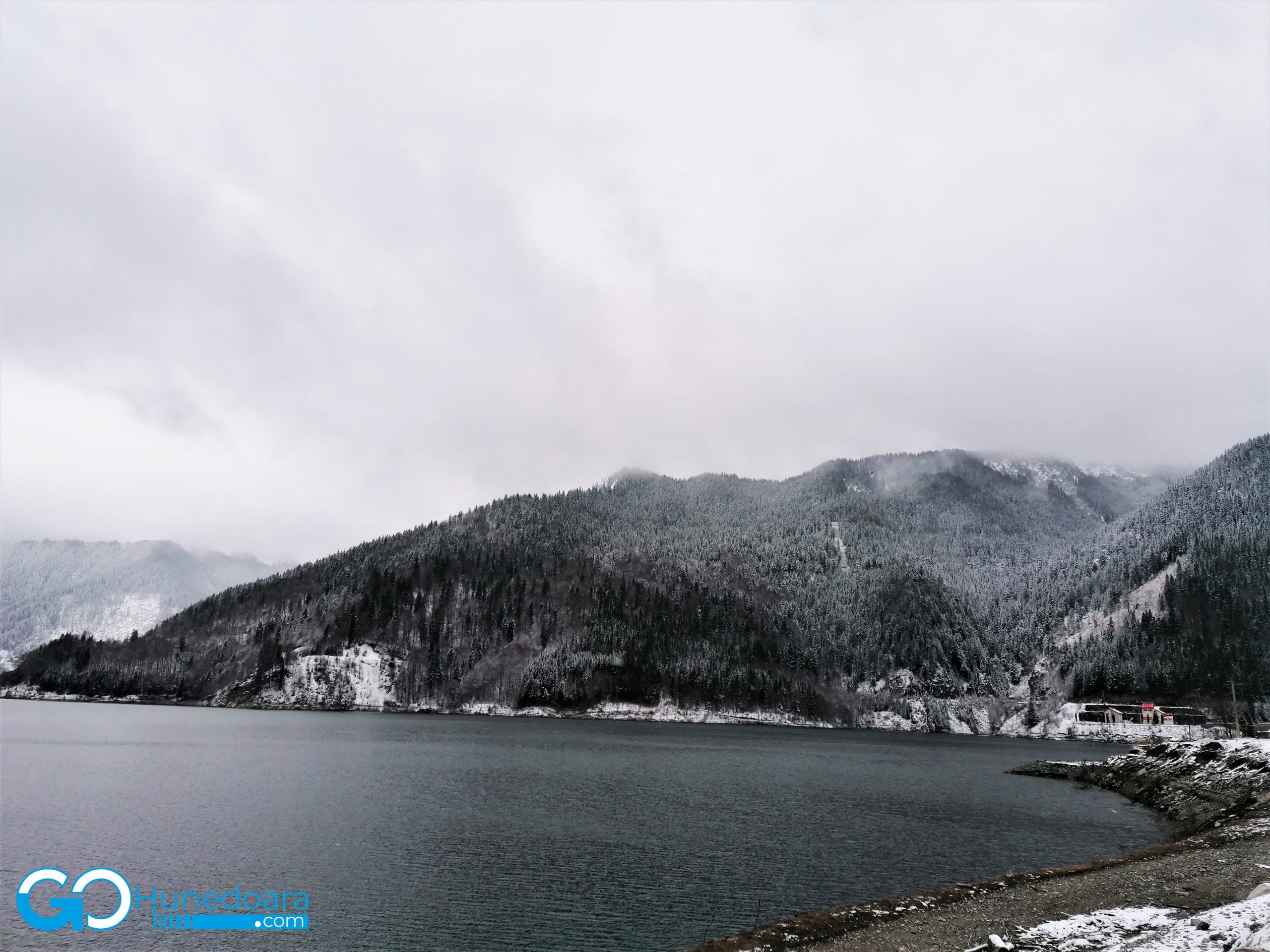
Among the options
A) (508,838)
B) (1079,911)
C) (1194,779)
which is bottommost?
(1194,779)

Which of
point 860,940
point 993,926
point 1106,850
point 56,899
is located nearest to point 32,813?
point 56,899

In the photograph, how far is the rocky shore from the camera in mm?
27984

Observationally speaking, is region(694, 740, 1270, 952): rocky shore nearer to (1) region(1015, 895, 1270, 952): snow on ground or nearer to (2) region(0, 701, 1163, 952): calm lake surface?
(1) region(1015, 895, 1270, 952): snow on ground

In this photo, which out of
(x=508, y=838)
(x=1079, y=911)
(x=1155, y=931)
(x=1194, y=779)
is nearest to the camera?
(x=1155, y=931)

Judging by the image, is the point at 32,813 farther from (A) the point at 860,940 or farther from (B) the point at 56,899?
(A) the point at 860,940

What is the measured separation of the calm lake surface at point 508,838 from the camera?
38.0 meters

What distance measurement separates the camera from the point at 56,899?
39906 mm

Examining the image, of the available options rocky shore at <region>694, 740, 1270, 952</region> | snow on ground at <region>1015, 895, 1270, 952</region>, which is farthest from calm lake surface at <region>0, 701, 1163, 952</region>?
snow on ground at <region>1015, 895, 1270, 952</region>

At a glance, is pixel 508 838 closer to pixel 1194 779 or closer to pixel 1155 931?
pixel 1155 931

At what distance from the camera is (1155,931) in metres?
28.4

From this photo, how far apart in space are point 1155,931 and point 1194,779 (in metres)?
71.8

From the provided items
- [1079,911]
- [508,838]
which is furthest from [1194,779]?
[508,838]

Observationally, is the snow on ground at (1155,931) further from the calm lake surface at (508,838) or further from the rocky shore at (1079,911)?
the calm lake surface at (508,838)

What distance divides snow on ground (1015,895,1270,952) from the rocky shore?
0.24ft
